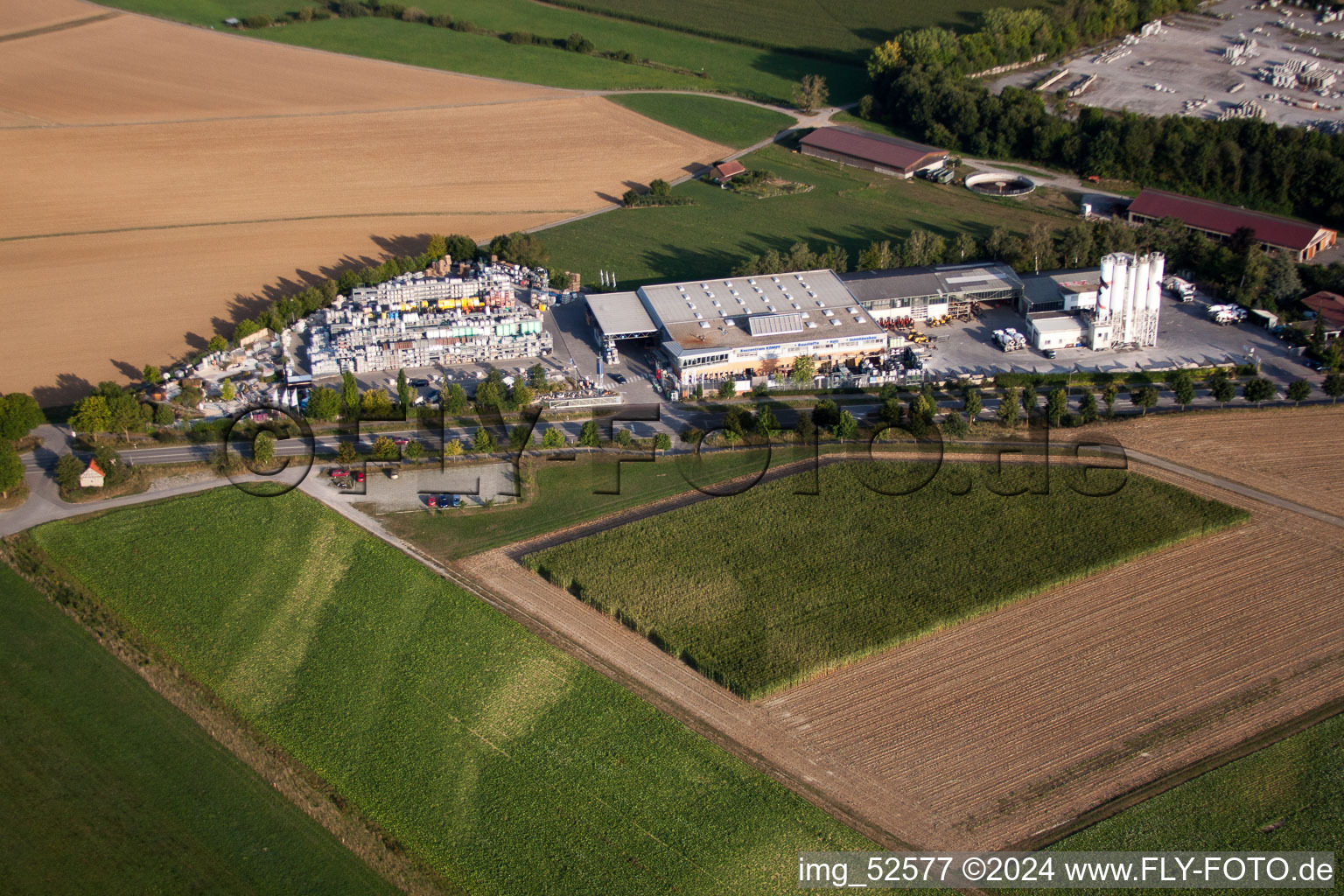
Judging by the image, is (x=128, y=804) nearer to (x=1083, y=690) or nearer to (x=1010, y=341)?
(x=1083, y=690)

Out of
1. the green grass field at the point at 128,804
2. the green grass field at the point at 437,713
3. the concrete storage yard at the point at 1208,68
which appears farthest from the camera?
the concrete storage yard at the point at 1208,68

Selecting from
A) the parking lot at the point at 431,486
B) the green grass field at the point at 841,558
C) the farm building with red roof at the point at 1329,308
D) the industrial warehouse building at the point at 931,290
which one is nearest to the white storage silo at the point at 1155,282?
the industrial warehouse building at the point at 931,290

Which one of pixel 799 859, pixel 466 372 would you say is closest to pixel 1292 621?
pixel 799 859

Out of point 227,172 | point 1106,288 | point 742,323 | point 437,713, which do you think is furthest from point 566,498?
point 227,172

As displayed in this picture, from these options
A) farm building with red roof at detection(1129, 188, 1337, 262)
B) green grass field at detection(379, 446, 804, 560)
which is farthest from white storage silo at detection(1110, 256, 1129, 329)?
green grass field at detection(379, 446, 804, 560)

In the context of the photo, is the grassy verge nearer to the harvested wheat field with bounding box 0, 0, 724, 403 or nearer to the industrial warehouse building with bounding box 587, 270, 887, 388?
the harvested wheat field with bounding box 0, 0, 724, 403

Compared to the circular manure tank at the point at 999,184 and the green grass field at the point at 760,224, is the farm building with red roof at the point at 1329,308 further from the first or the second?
the circular manure tank at the point at 999,184
